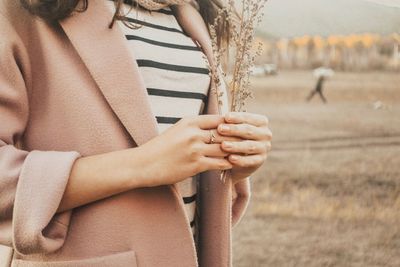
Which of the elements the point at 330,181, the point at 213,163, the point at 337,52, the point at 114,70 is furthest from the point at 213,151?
the point at 337,52

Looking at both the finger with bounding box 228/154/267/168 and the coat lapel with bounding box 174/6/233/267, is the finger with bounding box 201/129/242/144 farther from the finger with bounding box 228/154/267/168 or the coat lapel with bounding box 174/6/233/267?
the coat lapel with bounding box 174/6/233/267

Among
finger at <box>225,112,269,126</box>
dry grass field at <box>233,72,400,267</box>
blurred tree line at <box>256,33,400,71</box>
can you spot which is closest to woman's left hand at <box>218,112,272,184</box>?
finger at <box>225,112,269,126</box>

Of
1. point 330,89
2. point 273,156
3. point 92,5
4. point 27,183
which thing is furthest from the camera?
point 330,89

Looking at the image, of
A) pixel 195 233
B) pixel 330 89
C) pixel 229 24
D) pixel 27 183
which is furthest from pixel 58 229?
pixel 330 89

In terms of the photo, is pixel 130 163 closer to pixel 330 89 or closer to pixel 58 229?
pixel 58 229

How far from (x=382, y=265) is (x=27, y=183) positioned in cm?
210

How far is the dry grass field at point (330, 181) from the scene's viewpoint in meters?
2.58

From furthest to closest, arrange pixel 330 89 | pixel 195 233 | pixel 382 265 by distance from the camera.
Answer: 1. pixel 330 89
2. pixel 382 265
3. pixel 195 233

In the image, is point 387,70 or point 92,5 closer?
point 92,5

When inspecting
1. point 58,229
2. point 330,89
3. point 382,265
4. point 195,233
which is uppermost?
point 58,229

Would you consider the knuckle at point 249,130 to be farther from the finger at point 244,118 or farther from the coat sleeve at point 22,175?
the coat sleeve at point 22,175

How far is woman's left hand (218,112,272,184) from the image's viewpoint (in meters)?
0.78

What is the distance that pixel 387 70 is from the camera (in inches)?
127

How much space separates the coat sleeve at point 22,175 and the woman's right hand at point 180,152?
0.11 m
